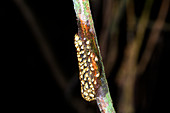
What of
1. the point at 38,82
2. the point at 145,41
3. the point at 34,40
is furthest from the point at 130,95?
the point at 34,40

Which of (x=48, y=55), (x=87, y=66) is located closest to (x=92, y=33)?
(x=87, y=66)

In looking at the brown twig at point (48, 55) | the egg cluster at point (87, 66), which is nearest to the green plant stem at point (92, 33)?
the egg cluster at point (87, 66)

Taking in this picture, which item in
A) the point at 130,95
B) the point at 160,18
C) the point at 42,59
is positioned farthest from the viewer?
the point at 42,59

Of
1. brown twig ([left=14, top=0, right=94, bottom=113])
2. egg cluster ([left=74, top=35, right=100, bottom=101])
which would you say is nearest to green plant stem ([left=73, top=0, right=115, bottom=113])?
egg cluster ([left=74, top=35, right=100, bottom=101])

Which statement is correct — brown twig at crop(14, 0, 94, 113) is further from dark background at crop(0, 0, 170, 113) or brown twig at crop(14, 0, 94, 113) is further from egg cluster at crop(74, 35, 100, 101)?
egg cluster at crop(74, 35, 100, 101)

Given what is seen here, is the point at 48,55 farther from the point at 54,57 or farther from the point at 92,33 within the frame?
the point at 92,33

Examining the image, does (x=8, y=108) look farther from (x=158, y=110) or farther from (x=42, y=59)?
(x=158, y=110)
